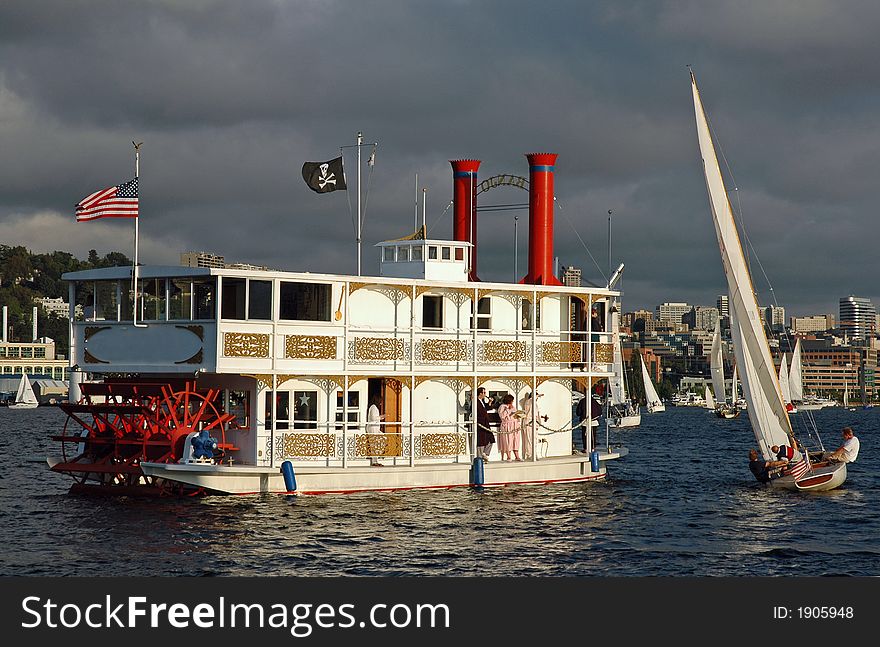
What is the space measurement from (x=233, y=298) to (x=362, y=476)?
5.64m

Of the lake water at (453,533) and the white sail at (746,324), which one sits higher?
the white sail at (746,324)

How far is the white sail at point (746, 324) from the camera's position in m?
38.9

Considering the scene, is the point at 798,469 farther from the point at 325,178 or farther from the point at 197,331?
the point at 197,331

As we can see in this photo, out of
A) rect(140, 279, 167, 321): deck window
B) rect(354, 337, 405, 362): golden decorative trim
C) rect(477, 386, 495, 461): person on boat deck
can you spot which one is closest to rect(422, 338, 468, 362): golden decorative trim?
rect(354, 337, 405, 362): golden decorative trim

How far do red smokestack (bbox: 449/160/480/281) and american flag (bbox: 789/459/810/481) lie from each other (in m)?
12.4

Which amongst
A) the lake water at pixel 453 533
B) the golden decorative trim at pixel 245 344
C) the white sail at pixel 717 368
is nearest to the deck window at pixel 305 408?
the golden decorative trim at pixel 245 344

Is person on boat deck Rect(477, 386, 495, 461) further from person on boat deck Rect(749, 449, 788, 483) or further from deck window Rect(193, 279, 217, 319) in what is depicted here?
person on boat deck Rect(749, 449, 788, 483)

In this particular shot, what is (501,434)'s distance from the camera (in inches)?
1412

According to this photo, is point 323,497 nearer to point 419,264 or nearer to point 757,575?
point 419,264

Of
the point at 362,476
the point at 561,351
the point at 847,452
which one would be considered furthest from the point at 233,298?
the point at 847,452

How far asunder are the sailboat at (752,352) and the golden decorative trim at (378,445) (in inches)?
471

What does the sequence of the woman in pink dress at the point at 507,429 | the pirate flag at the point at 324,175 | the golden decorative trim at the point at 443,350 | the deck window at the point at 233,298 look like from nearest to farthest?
the deck window at the point at 233,298 → the golden decorative trim at the point at 443,350 → the pirate flag at the point at 324,175 → the woman in pink dress at the point at 507,429

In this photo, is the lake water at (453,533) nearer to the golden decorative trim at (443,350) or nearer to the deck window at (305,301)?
the golden decorative trim at (443,350)

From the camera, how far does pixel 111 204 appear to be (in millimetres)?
32906
